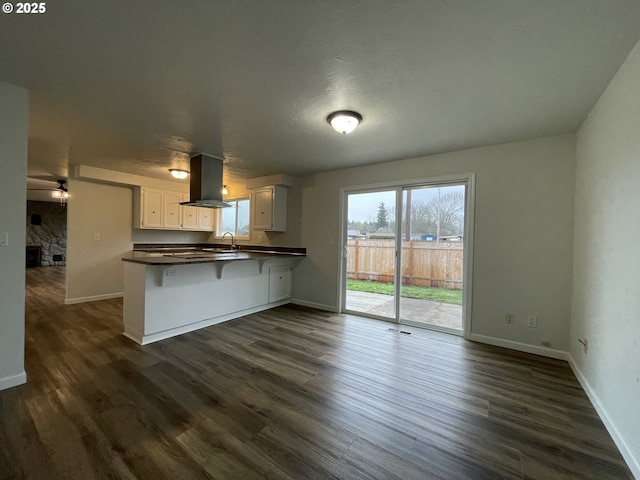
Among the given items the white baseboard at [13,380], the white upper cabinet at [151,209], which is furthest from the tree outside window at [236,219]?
the white baseboard at [13,380]

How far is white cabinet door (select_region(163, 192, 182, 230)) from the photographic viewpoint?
5.71 m

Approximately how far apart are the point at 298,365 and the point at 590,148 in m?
3.36

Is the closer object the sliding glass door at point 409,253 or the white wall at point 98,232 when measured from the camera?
the sliding glass door at point 409,253

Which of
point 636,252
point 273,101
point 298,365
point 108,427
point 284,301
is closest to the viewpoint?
point 636,252

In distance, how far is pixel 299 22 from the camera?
4.77 feet

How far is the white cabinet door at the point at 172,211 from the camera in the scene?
18.7 ft

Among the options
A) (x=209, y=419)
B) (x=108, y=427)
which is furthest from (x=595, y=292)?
(x=108, y=427)

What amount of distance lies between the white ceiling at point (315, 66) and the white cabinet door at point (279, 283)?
→ 7.89 feet

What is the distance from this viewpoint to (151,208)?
5.48 meters

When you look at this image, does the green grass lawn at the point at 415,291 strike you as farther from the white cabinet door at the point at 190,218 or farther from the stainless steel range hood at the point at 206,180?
the white cabinet door at the point at 190,218

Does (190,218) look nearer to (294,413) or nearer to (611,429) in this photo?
(294,413)

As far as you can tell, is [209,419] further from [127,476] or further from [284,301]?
[284,301]

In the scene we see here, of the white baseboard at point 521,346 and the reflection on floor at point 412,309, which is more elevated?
the reflection on floor at point 412,309

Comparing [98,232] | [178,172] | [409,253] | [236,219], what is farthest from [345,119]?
[98,232]
